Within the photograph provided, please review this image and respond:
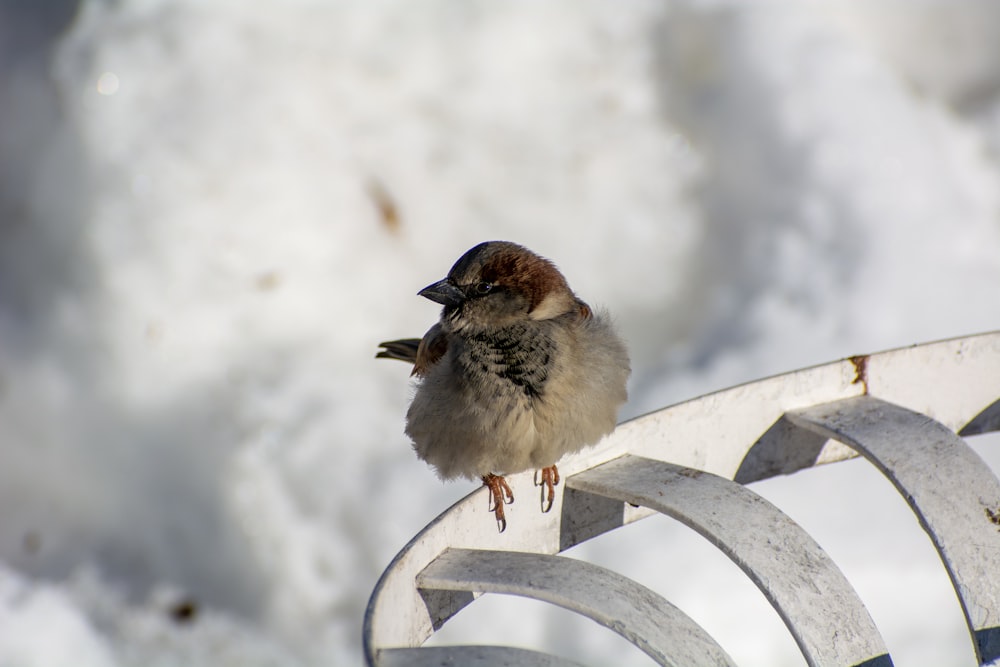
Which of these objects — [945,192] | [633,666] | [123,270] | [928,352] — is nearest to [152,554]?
[123,270]

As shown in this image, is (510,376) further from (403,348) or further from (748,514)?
(403,348)

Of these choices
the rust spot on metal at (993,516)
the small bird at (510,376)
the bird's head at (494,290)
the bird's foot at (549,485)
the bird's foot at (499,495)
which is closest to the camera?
the rust spot on metal at (993,516)

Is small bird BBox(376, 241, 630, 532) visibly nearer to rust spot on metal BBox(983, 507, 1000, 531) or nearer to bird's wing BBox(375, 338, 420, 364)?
bird's wing BBox(375, 338, 420, 364)

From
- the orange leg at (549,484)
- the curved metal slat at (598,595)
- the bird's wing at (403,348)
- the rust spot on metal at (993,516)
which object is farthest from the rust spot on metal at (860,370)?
the bird's wing at (403,348)

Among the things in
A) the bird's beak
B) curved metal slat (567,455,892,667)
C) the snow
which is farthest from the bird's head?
the snow

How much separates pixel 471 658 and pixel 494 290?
0.86 metres

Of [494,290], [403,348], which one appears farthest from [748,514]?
[403,348]

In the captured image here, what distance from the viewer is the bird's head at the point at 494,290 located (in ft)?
6.00

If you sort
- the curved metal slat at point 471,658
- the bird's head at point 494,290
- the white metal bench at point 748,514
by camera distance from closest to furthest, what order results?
the curved metal slat at point 471,658
the white metal bench at point 748,514
the bird's head at point 494,290

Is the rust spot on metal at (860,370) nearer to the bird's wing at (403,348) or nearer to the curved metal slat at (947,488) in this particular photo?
the curved metal slat at (947,488)

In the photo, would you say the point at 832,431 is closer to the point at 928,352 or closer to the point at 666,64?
the point at 928,352

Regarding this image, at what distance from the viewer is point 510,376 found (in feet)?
5.74

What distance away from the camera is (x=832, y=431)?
1.51m

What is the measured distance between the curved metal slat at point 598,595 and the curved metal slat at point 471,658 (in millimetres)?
73
